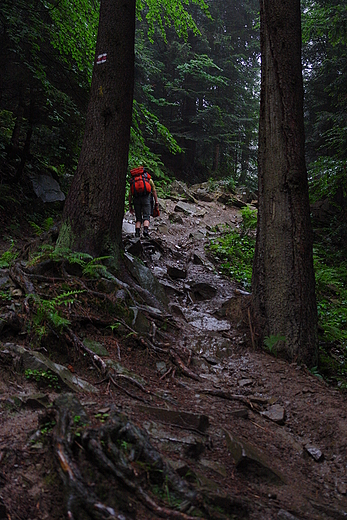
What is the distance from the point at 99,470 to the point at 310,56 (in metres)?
21.3

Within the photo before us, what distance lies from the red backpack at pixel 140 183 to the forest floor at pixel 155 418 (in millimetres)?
3342

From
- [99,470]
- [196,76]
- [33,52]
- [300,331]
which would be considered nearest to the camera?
[99,470]

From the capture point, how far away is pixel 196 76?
22078 millimetres

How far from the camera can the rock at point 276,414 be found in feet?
12.0

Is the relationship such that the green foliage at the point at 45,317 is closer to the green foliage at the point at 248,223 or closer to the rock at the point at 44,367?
the rock at the point at 44,367

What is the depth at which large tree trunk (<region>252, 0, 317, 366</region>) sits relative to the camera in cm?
506

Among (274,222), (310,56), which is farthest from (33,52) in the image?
(310,56)

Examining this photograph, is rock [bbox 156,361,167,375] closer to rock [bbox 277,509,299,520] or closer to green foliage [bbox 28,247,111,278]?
green foliage [bbox 28,247,111,278]

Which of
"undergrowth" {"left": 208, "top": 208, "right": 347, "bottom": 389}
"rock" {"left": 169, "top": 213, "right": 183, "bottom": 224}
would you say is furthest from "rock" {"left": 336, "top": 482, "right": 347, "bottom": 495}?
"rock" {"left": 169, "top": 213, "right": 183, "bottom": 224}

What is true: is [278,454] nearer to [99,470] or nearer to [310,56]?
[99,470]

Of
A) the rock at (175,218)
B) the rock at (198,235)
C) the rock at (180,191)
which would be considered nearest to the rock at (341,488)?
the rock at (198,235)

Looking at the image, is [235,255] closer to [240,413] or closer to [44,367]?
[240,413]

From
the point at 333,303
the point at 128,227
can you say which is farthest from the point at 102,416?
the point at 128,227

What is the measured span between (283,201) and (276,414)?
3074 millimetres
